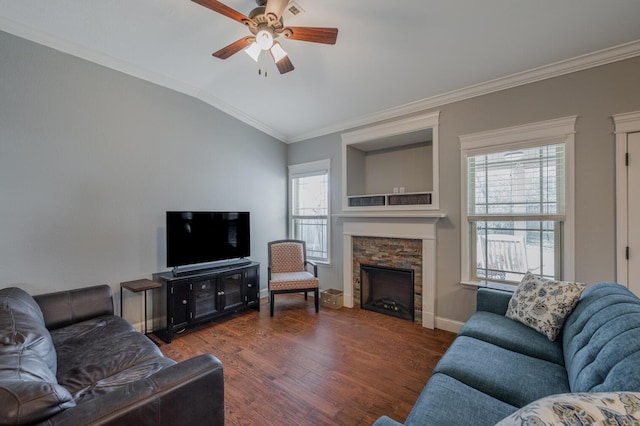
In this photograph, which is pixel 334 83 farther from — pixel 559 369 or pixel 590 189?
pixel 559 369

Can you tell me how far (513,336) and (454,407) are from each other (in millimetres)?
978

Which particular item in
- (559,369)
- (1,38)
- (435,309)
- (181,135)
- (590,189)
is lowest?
(435,309)

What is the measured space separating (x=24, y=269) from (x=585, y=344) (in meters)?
4.22

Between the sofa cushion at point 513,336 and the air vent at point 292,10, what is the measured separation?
9.38 feet

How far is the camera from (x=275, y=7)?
179 centimetres

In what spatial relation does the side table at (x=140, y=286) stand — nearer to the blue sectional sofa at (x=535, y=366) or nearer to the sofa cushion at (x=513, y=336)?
the blue sectional sofa at (x=535, y=366)

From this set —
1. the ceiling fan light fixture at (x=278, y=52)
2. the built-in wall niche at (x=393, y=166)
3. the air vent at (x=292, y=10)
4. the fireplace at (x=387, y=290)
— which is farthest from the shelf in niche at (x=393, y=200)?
the air vent at (x=292, y=10)

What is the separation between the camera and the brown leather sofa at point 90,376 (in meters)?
0.94

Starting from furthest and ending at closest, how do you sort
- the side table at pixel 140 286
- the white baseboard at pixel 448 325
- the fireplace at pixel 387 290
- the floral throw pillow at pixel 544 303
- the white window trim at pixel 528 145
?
the fireplace at pixel 387 290, the white baseboard at pixel 448 325, the side table at pixel 140 286, the white window trim at pixel 528 145, the floral throw pillow at pixel 544 303

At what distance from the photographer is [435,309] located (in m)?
3.25

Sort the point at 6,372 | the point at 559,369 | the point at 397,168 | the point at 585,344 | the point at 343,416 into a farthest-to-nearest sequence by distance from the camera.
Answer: the point at 397,168, the point at 343,416, the point at 559,369, the point at 585,344, the point at 6,372

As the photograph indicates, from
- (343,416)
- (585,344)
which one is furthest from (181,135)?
(585,344)

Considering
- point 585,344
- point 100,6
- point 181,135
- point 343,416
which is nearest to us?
point 585,344

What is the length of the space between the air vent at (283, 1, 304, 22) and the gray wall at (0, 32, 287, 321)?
6.53 ft
